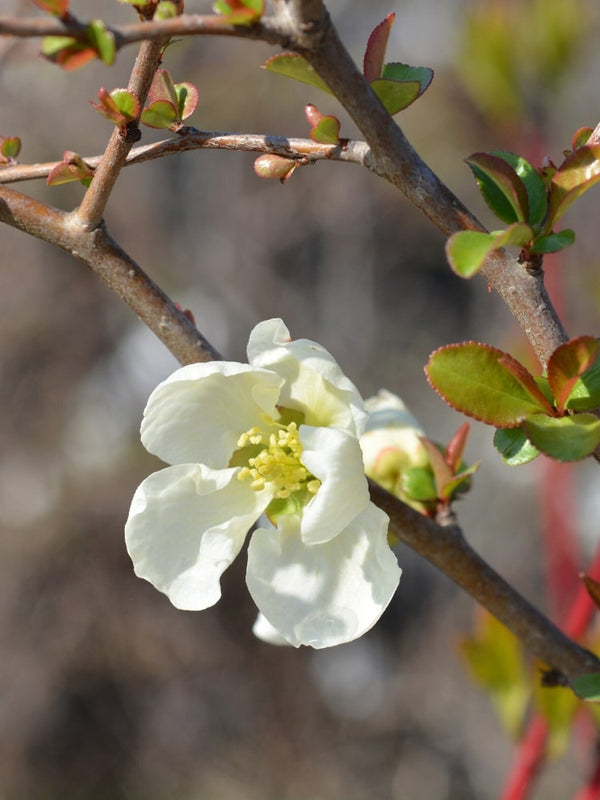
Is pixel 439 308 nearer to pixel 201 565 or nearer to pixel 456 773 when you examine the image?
pixel 456 773

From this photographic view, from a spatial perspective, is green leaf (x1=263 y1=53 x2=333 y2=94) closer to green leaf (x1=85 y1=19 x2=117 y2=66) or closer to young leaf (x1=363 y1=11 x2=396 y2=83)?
young leaf (x1=363 y1=11 x2=396 y2=83)

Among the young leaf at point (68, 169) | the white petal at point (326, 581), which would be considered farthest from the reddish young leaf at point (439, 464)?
the young leaf at point (68, 169)

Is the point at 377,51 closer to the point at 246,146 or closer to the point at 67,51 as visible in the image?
the point at 246,146

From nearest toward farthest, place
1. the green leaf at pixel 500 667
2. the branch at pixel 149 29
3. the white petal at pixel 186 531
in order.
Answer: the branch at pixel 149 29 < the white petal at pixel 186 531 < the green leaf at pixel 500 667

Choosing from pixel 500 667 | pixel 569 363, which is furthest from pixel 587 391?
pixel 500 667

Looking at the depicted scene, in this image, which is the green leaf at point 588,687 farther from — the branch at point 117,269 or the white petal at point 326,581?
the branch at point 117,269

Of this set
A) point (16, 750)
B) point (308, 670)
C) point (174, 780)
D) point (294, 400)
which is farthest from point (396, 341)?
point (294, 400)
